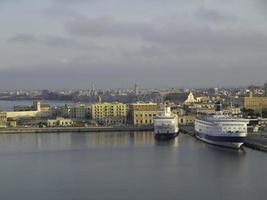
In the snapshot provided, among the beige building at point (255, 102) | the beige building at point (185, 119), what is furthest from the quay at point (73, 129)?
the beige building at point (255, 102)

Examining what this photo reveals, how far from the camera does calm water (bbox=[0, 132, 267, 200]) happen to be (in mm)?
6105

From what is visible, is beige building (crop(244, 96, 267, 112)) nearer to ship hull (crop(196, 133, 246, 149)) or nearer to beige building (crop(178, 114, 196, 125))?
beige building (crop(178, 114, 196, 125))

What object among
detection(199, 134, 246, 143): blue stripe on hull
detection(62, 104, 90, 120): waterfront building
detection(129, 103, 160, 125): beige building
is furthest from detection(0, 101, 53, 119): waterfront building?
detection(199, 134, 246, 143): blue stripe on hull

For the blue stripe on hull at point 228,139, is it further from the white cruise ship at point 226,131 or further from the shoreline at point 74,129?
the shoreline at point 74,129

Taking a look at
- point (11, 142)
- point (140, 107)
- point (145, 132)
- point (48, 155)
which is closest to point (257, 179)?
point (48, 155)

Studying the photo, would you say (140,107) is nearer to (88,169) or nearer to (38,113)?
(38,113)

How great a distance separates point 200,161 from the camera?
8.29 metres

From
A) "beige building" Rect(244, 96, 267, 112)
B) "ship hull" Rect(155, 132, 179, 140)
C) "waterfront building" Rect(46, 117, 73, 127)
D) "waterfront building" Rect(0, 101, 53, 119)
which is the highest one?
"beige building" Rect(244, 96, 267, 112)

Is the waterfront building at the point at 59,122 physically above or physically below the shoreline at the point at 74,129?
above

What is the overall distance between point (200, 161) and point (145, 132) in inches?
233

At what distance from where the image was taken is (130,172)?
7344 mm

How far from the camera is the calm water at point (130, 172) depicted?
20.0 ft

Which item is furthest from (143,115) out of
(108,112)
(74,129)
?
(74,129)

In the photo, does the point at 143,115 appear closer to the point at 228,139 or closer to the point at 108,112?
the point at 108,112
